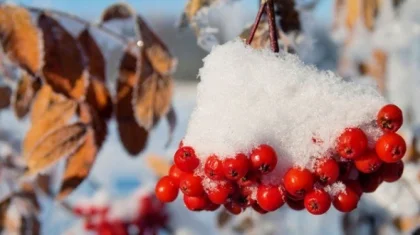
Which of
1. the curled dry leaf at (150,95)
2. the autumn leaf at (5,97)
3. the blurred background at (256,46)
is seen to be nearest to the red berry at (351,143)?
the blurred background at (256,46)

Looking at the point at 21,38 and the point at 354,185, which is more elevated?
the point at 21,38

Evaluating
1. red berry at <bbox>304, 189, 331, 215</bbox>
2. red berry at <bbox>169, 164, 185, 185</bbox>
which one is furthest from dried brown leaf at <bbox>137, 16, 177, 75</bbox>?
red berry at <bbox>304, 189, 331, 215</bbox>

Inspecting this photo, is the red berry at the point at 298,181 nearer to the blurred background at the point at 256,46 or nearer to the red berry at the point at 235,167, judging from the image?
the red berry at the point at 235,167

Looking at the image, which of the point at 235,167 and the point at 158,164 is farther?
the point at 158,164

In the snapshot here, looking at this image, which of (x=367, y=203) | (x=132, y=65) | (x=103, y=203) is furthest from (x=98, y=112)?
(x=367, y=203)

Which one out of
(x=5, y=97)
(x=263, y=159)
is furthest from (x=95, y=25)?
(x=263, y=159)

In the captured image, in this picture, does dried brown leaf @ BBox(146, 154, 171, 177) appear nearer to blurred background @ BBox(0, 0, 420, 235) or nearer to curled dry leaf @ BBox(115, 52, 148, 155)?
blurred background @ BBox(0, 0, 420, 235)

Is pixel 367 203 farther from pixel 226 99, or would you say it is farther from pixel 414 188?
pixel 226 99

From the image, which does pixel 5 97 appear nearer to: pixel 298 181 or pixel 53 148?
pixel 53 148
